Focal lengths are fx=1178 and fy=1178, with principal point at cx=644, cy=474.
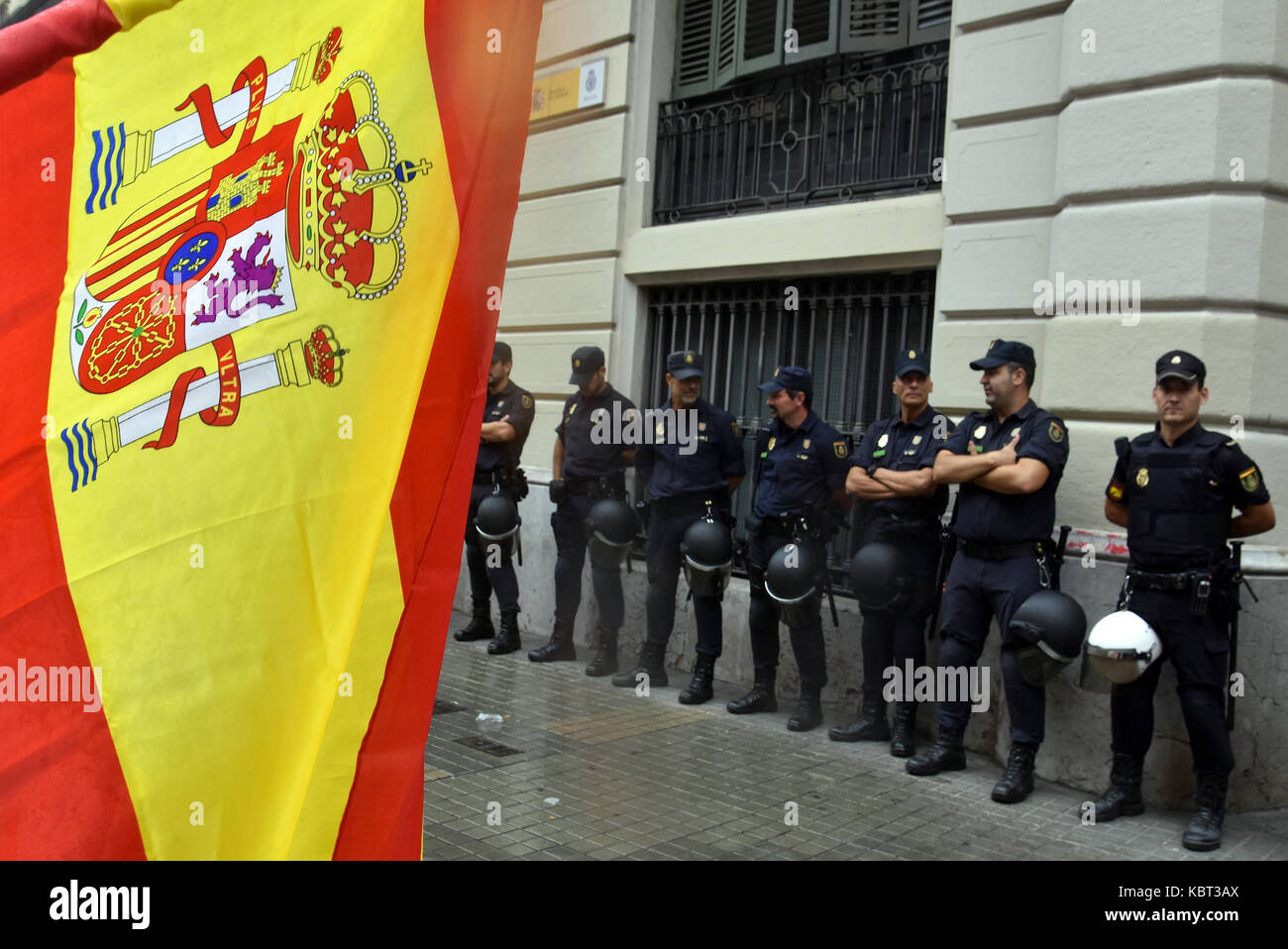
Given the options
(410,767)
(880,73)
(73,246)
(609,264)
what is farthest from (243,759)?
(609,264)

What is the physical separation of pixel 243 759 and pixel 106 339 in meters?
0.63

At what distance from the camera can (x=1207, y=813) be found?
16.0 feet

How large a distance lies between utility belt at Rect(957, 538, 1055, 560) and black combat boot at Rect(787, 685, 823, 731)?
4.65 ft

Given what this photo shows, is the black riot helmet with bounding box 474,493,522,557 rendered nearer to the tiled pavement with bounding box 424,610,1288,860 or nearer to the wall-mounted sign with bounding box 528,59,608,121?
the tiled pavement with bounding box 424,610,1288,860

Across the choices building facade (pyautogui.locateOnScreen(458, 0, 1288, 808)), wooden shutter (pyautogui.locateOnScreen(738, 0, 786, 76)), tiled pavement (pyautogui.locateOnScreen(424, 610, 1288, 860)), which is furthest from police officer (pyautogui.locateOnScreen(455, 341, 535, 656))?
wooden shutter (pyautogui.locateOnScreen(738, 0, 786, 76))

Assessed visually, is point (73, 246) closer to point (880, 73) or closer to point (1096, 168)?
point (1096, 168)

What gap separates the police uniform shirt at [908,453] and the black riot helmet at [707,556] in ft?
3.37

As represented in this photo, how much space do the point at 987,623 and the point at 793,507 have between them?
137 centimetres

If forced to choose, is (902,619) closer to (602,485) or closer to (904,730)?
(904,730)

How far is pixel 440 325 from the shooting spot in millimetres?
1487

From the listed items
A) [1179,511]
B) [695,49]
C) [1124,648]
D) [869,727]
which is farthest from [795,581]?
[695,49]

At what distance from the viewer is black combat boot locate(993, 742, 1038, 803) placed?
5371 mm

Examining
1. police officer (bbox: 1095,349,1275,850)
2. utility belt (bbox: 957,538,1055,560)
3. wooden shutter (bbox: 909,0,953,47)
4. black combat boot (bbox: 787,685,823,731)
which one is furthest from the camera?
wooden shutter (bbox: 909,0,953,47)

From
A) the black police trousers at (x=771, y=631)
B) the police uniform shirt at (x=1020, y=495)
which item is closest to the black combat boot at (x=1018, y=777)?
the police uniform shirt at (x=1020, y=495)
